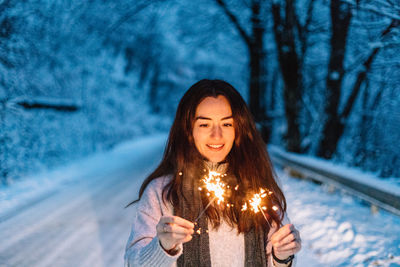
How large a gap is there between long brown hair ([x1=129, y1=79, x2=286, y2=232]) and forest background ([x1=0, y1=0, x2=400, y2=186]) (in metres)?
3.94

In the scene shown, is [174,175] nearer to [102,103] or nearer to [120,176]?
[120,176]

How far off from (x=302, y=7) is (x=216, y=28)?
434cm

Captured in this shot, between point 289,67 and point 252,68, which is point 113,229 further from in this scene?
point 252,68

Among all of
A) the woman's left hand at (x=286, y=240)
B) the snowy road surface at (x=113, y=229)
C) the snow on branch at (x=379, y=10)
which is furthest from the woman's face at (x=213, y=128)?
the snow on branch at (x=379, y=10)

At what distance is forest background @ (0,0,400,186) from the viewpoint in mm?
6910

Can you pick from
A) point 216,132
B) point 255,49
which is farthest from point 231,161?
point 255,49

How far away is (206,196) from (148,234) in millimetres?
461

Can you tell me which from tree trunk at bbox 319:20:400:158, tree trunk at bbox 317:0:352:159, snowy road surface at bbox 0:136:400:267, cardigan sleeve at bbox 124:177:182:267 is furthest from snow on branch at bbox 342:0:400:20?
cardigan sleeve at bbox 124:177:182:267

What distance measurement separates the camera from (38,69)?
1167 centimetres

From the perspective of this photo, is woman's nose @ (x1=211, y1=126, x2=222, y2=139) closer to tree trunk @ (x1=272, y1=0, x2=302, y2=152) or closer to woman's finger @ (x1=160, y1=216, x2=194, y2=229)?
woman's finger @ (x1=160, y1=216, x2=194, y2=229)

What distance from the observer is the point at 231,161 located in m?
2.16

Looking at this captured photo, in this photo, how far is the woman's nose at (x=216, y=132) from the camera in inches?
77.0

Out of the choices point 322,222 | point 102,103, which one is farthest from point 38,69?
point 322,222

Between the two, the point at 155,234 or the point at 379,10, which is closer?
the point at 155,234
